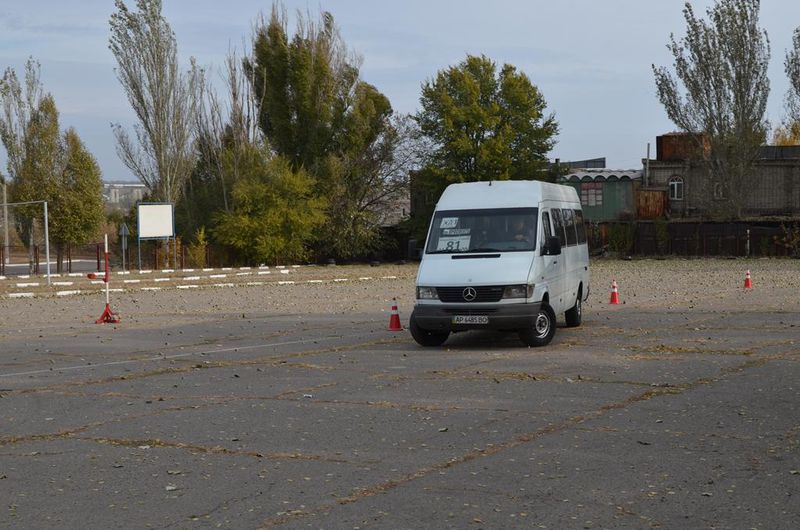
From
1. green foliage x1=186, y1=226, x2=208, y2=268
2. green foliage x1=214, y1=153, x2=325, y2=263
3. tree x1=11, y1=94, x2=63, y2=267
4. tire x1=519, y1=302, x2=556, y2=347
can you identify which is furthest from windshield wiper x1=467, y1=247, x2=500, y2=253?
tree x1=11, y1=94, x2=63, y2=267

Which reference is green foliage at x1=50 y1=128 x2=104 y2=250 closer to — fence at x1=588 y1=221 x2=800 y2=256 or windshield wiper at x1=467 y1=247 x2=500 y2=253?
fence at x1=588 y1=221 x2=800 y2=256

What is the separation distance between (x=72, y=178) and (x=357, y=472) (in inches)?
2054

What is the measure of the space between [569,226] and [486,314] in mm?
3995

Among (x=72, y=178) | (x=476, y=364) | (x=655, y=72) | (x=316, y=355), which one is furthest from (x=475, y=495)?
(x=655, y=72)

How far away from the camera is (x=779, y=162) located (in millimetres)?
68188

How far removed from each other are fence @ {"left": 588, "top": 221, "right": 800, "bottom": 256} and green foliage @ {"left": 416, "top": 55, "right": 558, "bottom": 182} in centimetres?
616

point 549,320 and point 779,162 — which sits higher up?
point 779,162

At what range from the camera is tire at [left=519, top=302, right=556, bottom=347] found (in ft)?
51.6

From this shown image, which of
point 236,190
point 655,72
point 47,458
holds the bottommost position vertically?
point 47,458

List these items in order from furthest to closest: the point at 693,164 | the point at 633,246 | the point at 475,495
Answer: the point at 693,164
the point at 633,246
the point at 475,495

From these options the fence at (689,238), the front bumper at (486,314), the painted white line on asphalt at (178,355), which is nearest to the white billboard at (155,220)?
the fence at (689,238)

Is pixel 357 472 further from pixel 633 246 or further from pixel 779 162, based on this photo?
pixel 779 162

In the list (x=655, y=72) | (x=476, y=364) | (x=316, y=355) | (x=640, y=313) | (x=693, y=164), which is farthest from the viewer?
(x=693, y=164)

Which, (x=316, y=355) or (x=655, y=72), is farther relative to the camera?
(x=655, y=72)
